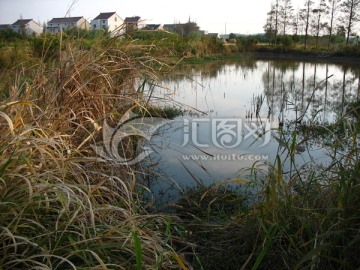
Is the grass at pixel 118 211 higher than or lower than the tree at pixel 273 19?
lower

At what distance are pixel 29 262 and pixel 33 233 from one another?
0.48 ft

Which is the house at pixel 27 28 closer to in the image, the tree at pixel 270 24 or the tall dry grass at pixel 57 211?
the tall dry grass at pixel 57 211

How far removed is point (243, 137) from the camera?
4.70 m

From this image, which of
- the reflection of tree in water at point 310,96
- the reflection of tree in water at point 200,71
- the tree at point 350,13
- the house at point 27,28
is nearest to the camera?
the house at point 27,28

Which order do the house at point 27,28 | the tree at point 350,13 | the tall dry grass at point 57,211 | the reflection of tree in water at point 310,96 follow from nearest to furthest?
the tall dry grass at point 57,211 < the house at point 27,28 < the reflection of tree in water at point 310,96 < the tree at point 350,13

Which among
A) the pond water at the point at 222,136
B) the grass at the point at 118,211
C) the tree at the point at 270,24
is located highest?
the tree at the point at 270,24

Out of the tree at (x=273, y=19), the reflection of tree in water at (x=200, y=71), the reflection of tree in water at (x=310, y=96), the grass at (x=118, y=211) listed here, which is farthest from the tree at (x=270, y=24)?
the grass at (x=118, y=211)

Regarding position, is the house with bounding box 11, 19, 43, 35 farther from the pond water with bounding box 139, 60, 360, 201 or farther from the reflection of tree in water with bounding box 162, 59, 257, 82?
the reflection of tree in water with bounding box 162, 59, 257, 82

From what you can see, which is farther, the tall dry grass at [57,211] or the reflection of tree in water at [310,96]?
the reflection of tree in water at [310,96]

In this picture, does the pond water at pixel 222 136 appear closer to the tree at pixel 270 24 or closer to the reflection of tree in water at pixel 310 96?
the reflection of tree in water at pixel 310 96

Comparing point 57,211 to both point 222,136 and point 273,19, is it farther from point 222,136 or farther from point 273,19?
point 273,19

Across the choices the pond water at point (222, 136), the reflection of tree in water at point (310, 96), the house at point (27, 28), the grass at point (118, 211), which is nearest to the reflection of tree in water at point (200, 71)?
the pond water at point (222, 136)

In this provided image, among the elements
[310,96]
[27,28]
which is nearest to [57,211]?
[310,96]

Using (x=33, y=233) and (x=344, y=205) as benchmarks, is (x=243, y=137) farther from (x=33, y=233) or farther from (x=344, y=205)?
(x=33, y=233)
